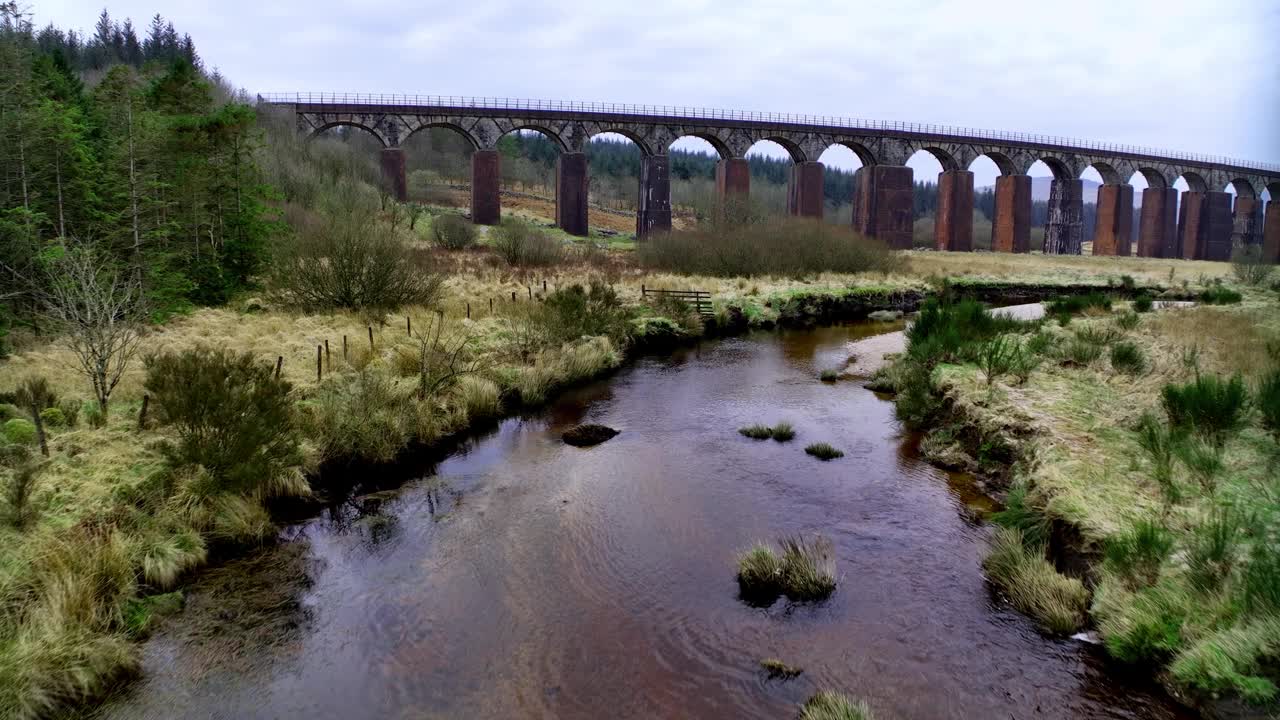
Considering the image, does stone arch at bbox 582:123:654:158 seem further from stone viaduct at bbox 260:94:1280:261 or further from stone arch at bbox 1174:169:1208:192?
stone arch at bbox 1174:169:1208:192

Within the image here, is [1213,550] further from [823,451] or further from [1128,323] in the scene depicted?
[1128,323]

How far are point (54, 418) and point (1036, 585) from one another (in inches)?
385

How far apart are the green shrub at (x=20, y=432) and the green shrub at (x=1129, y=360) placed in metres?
13.4

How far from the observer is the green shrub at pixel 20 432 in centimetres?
766

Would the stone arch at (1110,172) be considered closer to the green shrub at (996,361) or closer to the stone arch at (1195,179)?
the stone arch at (1195,179)

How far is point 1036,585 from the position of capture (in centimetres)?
607

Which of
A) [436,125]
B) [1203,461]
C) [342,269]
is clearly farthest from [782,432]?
[436,125]

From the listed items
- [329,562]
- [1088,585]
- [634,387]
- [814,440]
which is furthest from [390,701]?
[634,387]

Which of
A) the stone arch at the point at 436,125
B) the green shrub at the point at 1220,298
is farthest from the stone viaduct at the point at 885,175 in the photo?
the green shrub at the point at 1220,298

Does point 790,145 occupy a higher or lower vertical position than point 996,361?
higher

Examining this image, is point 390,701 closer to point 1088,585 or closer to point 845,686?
point 845,686

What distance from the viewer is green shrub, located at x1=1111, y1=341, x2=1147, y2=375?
10859 mm

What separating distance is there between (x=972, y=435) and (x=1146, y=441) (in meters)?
2.49

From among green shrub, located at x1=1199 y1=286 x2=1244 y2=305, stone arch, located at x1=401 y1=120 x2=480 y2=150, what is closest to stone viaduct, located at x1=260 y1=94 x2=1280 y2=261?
stone arch, located at x1=401 y1=120 x2=480 y2=150
